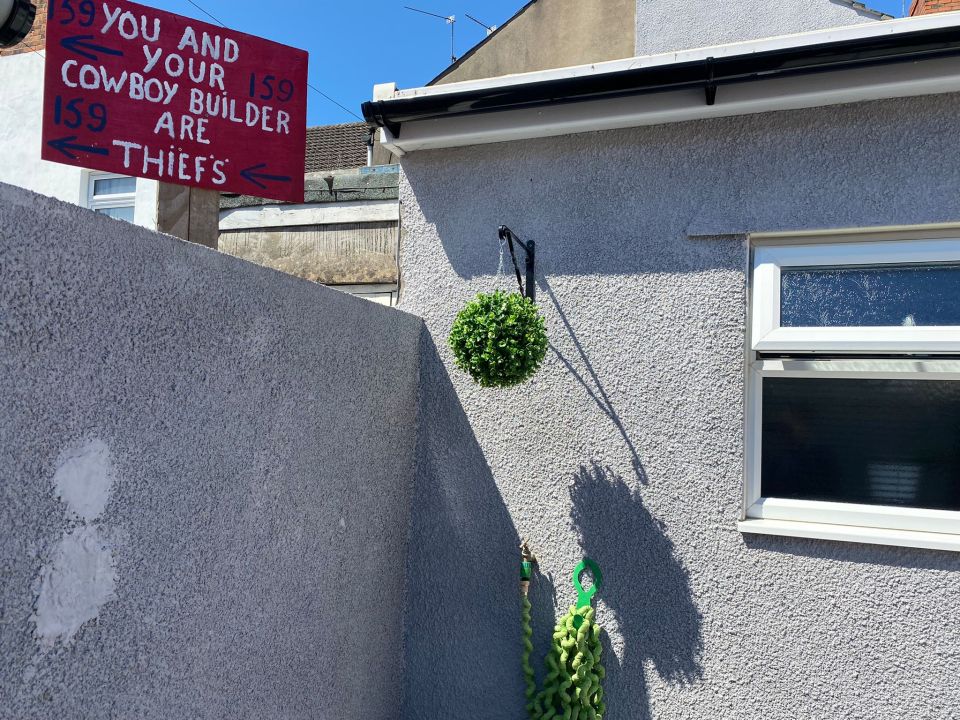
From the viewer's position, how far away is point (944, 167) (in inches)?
115

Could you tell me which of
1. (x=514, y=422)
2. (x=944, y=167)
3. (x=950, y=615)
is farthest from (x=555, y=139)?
(x=950, y=615)

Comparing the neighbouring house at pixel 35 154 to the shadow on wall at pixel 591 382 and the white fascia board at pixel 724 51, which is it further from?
the shadow on wall at pixel 591 382

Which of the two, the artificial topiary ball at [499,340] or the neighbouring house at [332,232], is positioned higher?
the neighbouring house at [332,232]

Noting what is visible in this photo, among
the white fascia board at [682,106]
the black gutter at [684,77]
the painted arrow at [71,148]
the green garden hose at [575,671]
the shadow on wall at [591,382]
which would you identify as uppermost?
the black gutter at [684,77]

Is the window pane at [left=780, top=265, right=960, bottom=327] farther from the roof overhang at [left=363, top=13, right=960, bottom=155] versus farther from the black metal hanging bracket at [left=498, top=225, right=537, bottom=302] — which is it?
the black metal hanging bracket at [left=498, top=225, right=537, bottom=302]

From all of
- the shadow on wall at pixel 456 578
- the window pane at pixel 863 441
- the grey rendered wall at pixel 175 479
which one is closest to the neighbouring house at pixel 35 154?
the shadow on wall at pixel 456 578

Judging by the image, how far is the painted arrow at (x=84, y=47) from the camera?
2689mm

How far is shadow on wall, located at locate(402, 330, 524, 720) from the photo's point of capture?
11.4ft

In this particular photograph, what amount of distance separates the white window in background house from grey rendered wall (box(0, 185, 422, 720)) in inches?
67.8

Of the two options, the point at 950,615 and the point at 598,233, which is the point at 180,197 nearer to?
the point at 598,233

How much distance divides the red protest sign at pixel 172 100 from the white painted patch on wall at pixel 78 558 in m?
1.36

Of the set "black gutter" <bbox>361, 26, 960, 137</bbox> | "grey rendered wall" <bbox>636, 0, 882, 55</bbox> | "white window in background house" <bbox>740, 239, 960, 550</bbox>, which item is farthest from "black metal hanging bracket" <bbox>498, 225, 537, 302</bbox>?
"grey rendered wall" <bbox>636, 0, 882, 55</bbox>

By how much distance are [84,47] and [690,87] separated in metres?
2.38

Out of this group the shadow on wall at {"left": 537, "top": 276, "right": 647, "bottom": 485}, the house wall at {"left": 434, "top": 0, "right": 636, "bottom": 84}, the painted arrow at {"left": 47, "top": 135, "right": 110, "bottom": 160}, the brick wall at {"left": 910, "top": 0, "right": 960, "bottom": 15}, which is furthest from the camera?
the brick wall at {"left": 910, "top": 0, "right": 960, "bottom": 15}
